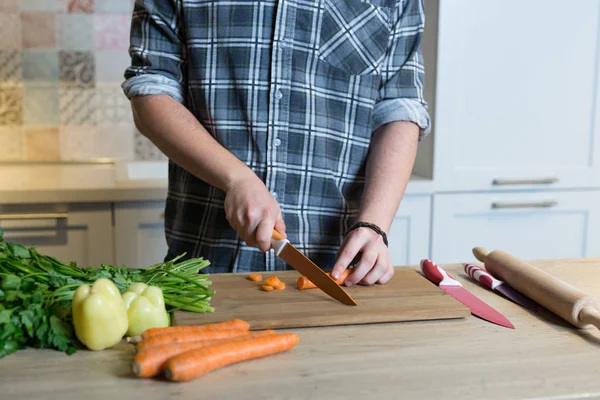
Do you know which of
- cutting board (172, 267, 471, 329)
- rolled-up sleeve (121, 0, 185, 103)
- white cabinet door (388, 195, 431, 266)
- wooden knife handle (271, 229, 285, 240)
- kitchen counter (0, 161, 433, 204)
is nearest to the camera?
cutting board (172, 267, 471, 329)

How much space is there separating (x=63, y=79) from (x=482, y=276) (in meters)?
1.81

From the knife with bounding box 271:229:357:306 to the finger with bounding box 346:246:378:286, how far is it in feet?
0.25

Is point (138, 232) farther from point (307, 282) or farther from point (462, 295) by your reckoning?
point (462, 295)

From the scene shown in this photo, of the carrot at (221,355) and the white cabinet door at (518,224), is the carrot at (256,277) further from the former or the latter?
the white cabinet door at (518,224)

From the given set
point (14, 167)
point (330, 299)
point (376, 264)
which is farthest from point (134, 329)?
point (14, 167)

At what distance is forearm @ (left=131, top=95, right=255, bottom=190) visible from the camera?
4.13ft

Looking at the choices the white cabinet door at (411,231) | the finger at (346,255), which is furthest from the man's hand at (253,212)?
the white cabinet door at (411,231)

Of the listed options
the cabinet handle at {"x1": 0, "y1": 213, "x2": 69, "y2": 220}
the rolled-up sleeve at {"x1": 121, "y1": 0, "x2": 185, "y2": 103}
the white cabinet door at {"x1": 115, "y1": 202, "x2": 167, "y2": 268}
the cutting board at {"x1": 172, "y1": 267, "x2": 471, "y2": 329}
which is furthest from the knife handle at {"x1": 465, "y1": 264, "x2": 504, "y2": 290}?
the cabinet handle at {"x1": 0, "y1": 213, "x2": 69, "y2": 220}

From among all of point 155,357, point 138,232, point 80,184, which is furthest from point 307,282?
point 80,184

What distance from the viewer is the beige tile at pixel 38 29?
2510mm

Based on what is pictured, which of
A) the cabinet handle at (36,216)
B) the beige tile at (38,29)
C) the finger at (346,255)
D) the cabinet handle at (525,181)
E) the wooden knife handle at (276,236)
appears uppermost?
the beige tile at (38,29)

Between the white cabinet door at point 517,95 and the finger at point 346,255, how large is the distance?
46.0 inches

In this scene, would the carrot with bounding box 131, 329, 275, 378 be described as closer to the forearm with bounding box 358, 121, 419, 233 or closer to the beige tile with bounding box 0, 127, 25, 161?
the forearm with bounding box 358, 121, 419, 233

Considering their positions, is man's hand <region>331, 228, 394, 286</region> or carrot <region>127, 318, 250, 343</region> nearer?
carrot <region>127, 318, 250, 343</region>
